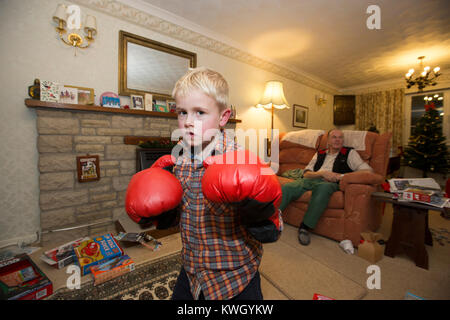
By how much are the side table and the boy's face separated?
5.98ft

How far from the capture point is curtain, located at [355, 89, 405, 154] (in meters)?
4.77

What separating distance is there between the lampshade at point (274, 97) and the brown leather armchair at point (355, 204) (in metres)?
1.48

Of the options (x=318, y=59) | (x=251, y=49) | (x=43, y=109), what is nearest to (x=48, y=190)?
(x=43, y=109)

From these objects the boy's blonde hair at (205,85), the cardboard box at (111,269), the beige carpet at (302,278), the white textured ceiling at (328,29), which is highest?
the white textured ceiling at (328,29)

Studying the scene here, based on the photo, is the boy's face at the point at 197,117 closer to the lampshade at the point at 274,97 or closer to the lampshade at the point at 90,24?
the lampshade at the point at 90,24

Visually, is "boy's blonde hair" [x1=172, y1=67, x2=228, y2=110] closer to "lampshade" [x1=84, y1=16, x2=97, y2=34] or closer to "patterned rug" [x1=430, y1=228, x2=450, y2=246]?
"lampshade" [x1=84, y1=16, x2=97, y2=34]

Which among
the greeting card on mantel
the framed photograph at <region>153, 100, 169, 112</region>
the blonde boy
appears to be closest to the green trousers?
the blonde boy

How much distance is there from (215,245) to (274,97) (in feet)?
10.7

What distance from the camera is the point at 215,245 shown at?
0.59m

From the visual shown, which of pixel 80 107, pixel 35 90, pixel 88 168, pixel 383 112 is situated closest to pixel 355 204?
pixel 88 168

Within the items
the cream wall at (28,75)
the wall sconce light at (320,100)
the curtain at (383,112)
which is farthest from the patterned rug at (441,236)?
the cream wall at (28,75)

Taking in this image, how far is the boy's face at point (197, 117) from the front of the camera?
0.57 meters

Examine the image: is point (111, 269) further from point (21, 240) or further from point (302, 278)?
point (302, 278)

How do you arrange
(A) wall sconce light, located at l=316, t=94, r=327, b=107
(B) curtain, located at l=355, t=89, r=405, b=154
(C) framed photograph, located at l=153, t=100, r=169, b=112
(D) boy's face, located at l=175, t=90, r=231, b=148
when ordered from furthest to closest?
(A) wall sconce light, located at l=316, t=94, r=327, b=107 → (B) curtain, located at l=355, t=89, r=405, b=154 → (C) framed photograph, located at l=153, t=100, r=169, b=112 → (D) boy's face, located at l=175, t=90, r=231, b=148
